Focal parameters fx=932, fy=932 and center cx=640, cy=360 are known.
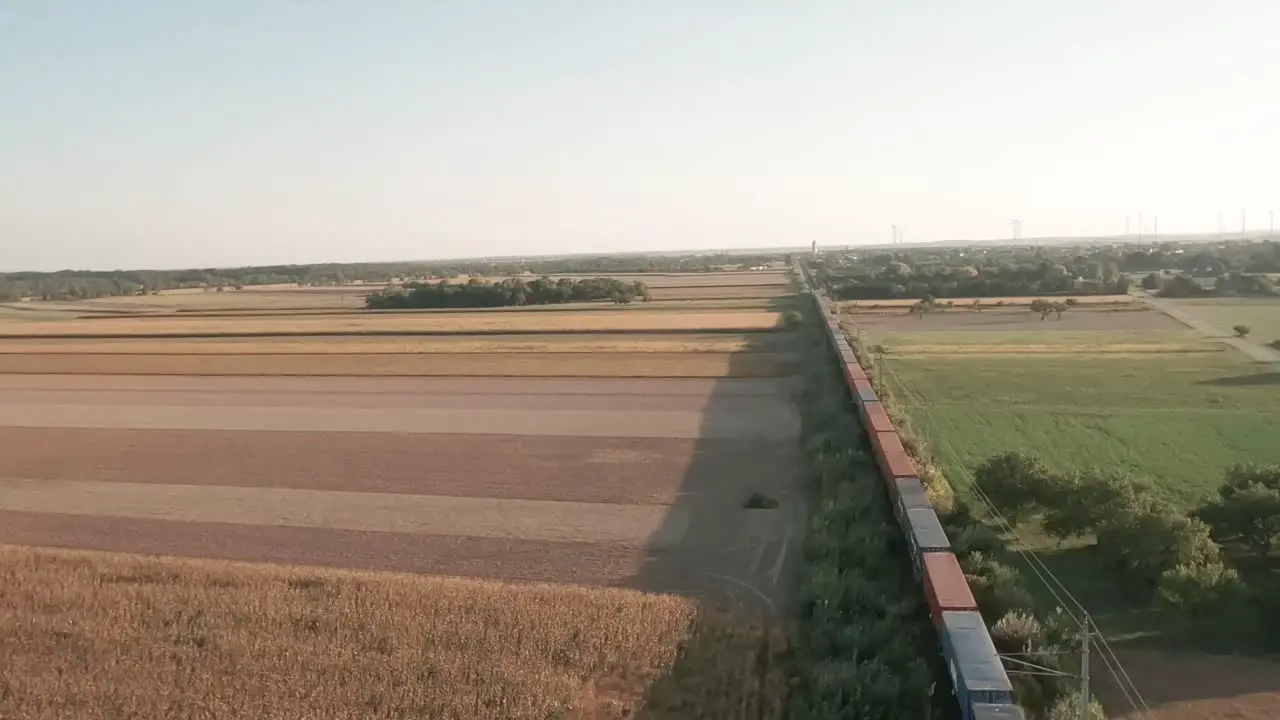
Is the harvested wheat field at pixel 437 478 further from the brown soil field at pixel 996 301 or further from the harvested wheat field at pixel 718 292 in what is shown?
the harvested wheat field at pixel 718 292

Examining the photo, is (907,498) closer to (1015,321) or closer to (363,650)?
(363,650)

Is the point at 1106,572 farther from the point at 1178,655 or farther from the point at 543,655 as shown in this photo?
the point at 543,655

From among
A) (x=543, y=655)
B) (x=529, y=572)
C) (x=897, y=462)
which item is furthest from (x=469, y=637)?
(x=897, y=462)

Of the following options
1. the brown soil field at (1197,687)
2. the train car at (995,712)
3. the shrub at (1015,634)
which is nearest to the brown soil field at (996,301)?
the brown soil field at (1197,687)

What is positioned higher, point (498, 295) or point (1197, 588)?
point (498, 295)

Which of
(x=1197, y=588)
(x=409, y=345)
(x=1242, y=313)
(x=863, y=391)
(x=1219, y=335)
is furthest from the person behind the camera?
(x=1242, y=313)

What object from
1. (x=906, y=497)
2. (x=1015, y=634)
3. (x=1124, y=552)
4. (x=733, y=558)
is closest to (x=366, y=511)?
(x=733, y=558)
